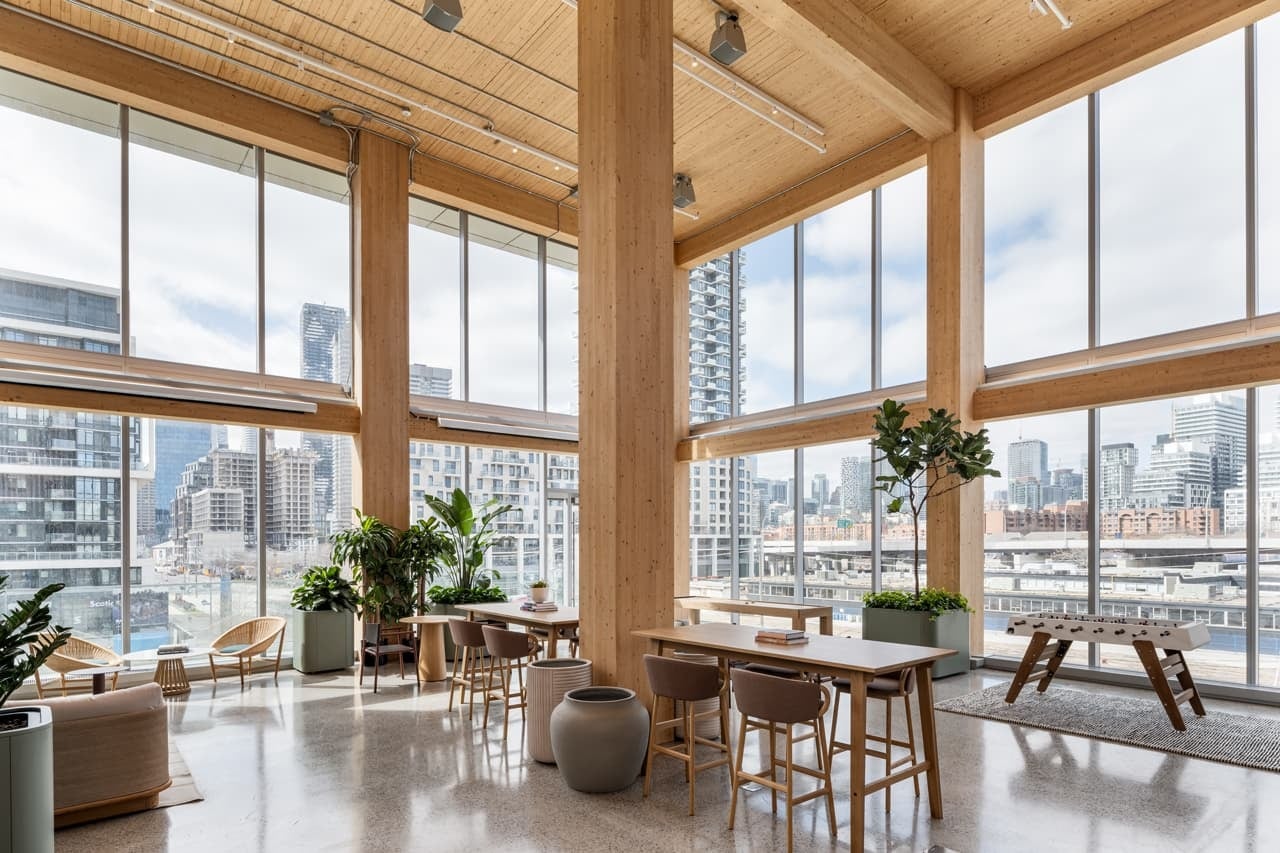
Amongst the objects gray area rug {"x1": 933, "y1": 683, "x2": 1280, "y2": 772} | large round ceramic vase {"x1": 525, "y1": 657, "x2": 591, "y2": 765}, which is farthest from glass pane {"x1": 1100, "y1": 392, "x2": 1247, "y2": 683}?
large round ceramic vase {"x1": 525, "y1": 657, "x2": 591, "y2": 765}

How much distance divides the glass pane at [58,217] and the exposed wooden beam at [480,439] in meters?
3.12

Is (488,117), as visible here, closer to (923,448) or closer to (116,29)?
(116,29)

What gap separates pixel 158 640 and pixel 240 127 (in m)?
5.24

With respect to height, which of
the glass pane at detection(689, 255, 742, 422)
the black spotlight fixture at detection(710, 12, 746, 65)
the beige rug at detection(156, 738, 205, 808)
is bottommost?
the beige rug at detection(156, 738, 205, 808)

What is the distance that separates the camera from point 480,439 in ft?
32.7

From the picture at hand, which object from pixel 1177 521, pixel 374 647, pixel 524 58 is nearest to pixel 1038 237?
pixel 1177 521

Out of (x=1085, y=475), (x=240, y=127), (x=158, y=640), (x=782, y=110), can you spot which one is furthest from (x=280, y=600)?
(x=1085, y=475)

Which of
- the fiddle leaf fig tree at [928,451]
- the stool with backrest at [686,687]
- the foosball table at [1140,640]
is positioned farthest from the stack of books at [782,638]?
the fiddle leaf fig tree at [928,451]

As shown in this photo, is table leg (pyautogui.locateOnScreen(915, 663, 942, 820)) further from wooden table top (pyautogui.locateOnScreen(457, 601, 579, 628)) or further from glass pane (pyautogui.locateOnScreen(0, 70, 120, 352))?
glass pane (pyautogui.locateOnScreen(0, 70, 120, 352))

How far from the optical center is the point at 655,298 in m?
5.42

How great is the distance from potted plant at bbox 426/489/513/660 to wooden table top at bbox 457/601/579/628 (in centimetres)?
163

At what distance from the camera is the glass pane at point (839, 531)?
377 inches

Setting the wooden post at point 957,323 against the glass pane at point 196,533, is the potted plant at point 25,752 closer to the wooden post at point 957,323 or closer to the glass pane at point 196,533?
the glass pane at point 196,533

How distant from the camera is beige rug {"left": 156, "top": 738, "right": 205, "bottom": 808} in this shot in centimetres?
442
